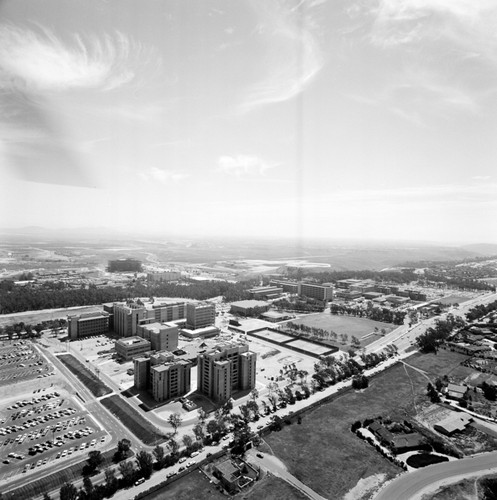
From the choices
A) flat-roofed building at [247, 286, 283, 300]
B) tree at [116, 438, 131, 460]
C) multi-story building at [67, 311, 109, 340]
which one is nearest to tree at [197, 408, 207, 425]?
tree at [116, 438, 131, 460]

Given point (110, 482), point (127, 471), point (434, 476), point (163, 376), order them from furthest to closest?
point (163, 376) → point (434, 476) → point (127, 471) → point (110, 482)

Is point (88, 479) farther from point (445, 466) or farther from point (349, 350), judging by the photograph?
point (349, 350)

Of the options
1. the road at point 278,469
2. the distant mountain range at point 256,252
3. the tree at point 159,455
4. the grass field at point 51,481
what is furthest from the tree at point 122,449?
the distant mountain range at point 256,252

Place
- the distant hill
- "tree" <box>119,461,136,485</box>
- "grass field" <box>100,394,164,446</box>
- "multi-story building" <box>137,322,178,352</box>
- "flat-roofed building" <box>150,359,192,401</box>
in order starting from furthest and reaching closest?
1. the distant hill
2. "multi-story building" <box>137,322,178,352</box>
3. "flat-roofed building" <box>150,359,192,401</box>
4. "grass field" <box>100,394,164,446</box>
5. "tree" <box>119,461,136,485</box>

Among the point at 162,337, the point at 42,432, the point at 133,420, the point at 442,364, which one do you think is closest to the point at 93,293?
the point at 162,337

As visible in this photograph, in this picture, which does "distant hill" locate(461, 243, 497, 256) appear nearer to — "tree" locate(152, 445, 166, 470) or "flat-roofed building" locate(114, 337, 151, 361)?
"flat-roofed building" locate(114, 337, 151, 361)

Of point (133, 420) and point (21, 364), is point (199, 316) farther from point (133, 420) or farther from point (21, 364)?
point (133, 420)
